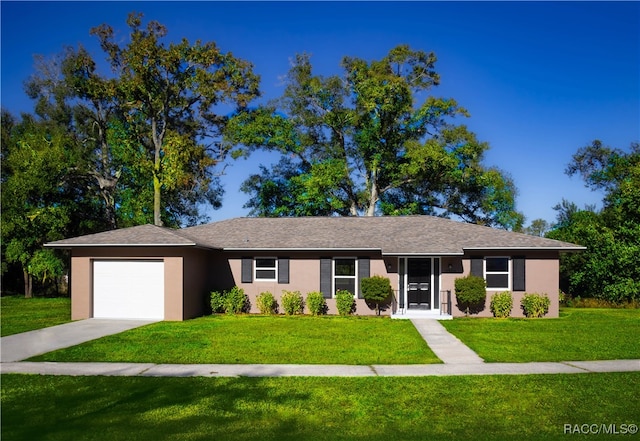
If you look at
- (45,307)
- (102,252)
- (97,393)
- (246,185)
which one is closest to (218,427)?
(97,393)

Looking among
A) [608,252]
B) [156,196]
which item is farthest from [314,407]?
[156,196]

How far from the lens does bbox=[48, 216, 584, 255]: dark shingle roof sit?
19.9 m

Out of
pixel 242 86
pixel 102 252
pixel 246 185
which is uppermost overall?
pixel 242 86

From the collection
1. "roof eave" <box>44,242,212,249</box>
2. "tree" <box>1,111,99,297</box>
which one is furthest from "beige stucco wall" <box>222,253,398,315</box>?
"tree" <box>1,111,99,297</box>

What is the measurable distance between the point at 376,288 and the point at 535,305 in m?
6.05

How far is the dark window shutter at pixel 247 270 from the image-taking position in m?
21.8

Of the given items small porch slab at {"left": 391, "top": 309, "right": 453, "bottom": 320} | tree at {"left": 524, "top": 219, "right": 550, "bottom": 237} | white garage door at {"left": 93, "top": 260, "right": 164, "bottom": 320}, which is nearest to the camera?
white garage door at {"left": 93, "top": 260, "right": 164, "bottom": 320}

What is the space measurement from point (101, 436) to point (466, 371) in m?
6.77

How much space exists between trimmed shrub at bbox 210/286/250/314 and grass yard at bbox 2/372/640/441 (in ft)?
37.1

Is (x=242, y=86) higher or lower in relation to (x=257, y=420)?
higher

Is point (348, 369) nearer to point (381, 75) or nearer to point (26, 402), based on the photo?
point (26, 402)

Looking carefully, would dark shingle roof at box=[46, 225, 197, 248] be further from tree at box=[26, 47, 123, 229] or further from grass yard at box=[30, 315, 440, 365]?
A: tree at box=[26, 47, 123, 229]

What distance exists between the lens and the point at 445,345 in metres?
13.8

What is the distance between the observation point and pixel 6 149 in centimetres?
3597
